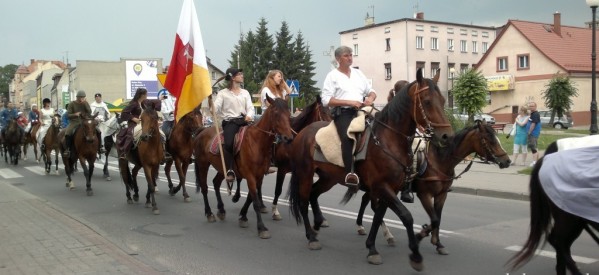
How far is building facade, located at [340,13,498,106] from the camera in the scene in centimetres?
6269

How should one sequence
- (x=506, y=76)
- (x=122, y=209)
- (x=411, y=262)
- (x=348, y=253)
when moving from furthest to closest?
(x=506, y=76) < (x=122, y=209) < (x=348, y=253) < (x=411, y=262)

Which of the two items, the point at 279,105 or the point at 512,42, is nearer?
the point at 279,105

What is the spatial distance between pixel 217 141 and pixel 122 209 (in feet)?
9.76

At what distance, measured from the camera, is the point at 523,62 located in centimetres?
5147

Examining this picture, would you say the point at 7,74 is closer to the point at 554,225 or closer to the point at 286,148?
the point at 286,148

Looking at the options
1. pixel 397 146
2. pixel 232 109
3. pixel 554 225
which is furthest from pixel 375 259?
pixel 232 109

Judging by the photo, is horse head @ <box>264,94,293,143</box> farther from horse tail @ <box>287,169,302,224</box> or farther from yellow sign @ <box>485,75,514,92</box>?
yellow sign @ <box>485,75,514,92</box>

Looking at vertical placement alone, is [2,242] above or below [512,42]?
below

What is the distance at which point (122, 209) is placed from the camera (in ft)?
34.7

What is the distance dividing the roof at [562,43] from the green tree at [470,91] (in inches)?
704

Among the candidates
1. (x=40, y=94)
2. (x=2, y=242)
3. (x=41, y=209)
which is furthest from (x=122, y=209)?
(x=40, y=94)

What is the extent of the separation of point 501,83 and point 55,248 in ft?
169

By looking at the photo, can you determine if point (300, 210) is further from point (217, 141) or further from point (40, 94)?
point (40, 94)

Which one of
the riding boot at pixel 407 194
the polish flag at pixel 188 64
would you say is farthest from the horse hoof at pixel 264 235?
the polish flag at pixel 188 64
